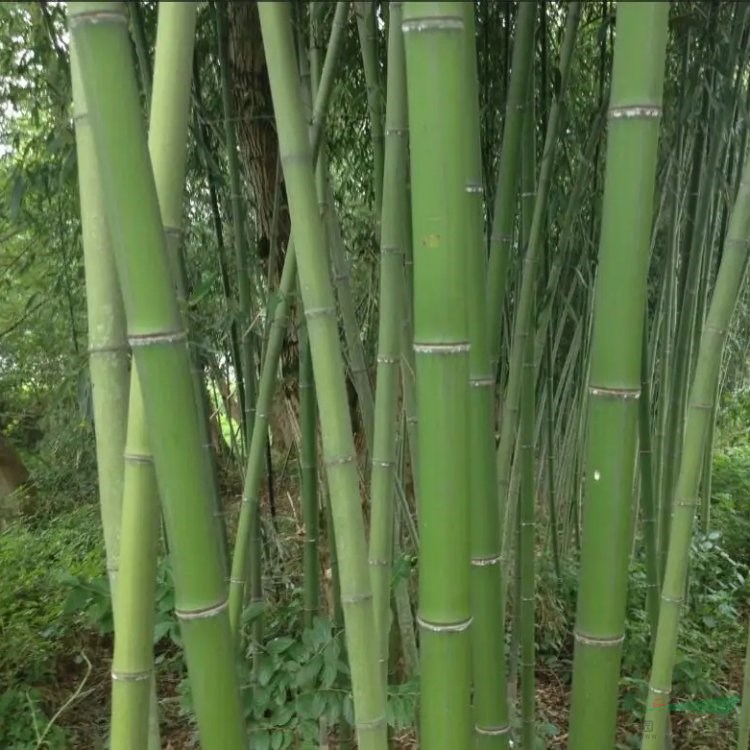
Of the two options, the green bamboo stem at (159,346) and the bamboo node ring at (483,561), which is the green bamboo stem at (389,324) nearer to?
the bamboo node ring at (483,561)

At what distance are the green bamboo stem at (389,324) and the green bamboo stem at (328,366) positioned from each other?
0.13m

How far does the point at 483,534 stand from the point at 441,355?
0.31m

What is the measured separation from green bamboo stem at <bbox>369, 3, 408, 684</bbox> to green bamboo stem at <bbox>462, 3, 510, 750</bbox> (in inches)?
5.6

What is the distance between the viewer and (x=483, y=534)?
879 millimetres

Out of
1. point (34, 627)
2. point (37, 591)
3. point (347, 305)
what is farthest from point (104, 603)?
point (37, 591)

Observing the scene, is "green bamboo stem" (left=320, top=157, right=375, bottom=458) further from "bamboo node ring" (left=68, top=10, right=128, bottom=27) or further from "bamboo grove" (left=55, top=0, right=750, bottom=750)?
"bamboo node ring" (left=68, top=10, right=128, bottom=27)

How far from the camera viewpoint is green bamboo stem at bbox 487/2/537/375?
1082 millimetres

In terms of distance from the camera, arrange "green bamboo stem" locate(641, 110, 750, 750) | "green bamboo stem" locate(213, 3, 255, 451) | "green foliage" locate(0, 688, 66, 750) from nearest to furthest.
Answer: "green bamboo stem" locate(641, 110, 750, 750) → "green bamboo stem" locate(213, 3, 255, 451) → "green foliage" locate(0, 688, 66, 750)

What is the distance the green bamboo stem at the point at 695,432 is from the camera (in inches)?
40.4

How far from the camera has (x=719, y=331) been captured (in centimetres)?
106


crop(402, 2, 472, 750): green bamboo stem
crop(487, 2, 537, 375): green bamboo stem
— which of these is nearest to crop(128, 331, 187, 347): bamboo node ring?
crop(402, 2, 472, 750): green bamboo stem

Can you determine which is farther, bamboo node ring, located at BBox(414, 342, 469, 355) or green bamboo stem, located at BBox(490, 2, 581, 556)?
green bamboo stem, located at BBox(490, 2, 581, 556)

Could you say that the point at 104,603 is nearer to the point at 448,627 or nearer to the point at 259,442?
the point at 259,442

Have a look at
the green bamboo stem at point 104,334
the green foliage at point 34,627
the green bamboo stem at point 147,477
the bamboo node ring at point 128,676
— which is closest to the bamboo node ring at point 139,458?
the green bamboo stem at point 147,477
